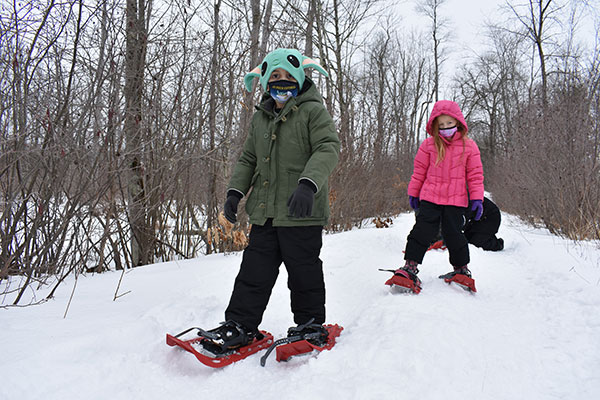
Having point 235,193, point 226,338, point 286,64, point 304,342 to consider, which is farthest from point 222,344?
point 286,64

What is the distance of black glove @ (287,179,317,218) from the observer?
1738 millimetres

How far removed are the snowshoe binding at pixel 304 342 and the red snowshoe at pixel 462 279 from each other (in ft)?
4.30

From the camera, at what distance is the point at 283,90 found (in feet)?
6.84

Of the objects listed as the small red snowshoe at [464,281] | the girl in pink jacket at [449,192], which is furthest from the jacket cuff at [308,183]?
A: the small red snowshoe at [464,281]

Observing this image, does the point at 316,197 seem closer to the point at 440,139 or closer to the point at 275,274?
the point at 275,274

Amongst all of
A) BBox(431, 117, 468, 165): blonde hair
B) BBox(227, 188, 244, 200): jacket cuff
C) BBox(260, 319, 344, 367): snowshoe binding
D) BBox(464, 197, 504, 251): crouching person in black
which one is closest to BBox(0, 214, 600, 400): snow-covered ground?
BBox(260, 319, 344, 367): snowshoe binding

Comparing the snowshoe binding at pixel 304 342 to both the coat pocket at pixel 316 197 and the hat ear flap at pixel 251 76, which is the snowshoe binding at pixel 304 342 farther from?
the hat ear flap at pixel 251 76

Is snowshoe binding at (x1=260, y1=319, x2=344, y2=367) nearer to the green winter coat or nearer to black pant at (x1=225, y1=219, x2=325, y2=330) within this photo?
black pant at (x1=225, y1=219, x2=325, y2=330)

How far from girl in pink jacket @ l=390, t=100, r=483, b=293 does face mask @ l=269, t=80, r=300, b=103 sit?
1.48 metres

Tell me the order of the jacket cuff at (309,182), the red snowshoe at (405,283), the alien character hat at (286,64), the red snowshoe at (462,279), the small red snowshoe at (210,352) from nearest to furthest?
the small red snowshoe at (210,352) → the jacket cuff at (309,182) → the alien character hat at (286,64) → the red snowshoe at (405,283) → the red snowshoe at (462,279)

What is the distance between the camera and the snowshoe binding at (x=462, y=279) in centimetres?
284

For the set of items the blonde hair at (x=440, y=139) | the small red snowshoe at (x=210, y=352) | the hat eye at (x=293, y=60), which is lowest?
the small red snowshoe at (x=210, y=352)

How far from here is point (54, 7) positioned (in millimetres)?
2658

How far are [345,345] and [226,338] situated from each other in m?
0.60
